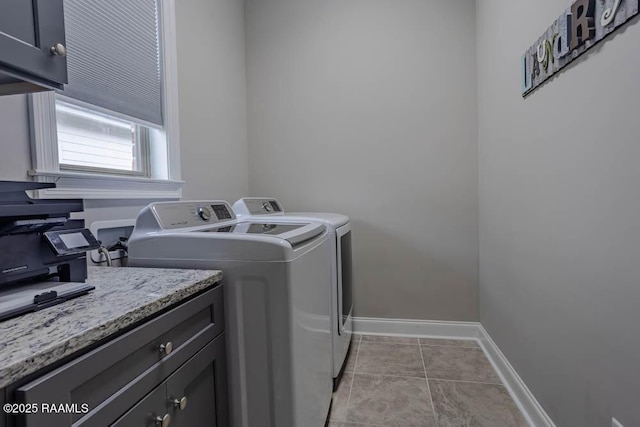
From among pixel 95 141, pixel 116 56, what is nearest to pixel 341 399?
pixel 95 141

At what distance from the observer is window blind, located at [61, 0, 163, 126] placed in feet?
4.11

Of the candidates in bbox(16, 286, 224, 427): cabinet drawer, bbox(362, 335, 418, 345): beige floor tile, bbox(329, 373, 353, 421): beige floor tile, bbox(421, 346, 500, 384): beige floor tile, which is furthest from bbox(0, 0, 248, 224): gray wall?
bbox(421, 346, 500, 384): beige floor tile

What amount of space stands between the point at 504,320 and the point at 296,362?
1.44 metres

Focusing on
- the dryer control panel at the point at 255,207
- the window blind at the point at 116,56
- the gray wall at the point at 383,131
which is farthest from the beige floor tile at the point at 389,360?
the window blind at the point at 116,56

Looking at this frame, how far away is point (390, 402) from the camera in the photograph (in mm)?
1714

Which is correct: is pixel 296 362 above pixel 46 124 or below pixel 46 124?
below

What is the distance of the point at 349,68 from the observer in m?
2.52

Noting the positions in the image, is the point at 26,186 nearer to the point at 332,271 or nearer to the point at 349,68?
the point at 332,271

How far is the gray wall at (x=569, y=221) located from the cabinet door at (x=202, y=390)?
119 cm

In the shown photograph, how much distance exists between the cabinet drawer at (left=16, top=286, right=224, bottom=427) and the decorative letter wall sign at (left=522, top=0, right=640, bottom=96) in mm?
1440

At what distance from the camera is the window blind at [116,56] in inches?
49.3

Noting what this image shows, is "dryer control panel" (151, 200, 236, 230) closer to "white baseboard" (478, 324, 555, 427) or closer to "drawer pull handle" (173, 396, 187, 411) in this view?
"drawer pull handle" (173, 396, 187, 411)

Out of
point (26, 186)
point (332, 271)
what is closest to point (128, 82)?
point (26, 186)

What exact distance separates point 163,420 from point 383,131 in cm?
223
